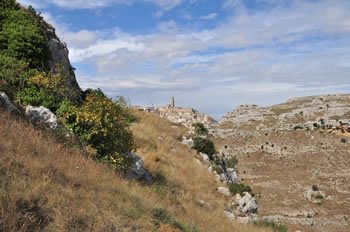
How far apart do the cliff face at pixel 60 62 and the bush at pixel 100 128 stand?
1334 mm

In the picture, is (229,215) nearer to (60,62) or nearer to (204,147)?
(60,62)

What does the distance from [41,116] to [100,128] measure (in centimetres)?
174

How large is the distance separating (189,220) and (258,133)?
57.8 meters

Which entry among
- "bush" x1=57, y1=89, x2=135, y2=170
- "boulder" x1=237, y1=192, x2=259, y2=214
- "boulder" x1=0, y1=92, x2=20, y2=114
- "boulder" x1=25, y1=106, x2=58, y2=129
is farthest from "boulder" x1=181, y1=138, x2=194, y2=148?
"boulder" x1=0, y1=92, x2=20, y2=114

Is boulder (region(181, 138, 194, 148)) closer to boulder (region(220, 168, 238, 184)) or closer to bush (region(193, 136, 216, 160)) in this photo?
Result: bush (region(193, 136, 216, 160))

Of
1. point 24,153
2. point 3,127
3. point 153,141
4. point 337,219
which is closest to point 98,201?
point 24,153

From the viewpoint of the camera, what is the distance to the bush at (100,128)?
11.4 meters

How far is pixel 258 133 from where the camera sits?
6675cm

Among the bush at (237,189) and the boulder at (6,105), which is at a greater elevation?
the boulder at (6,105)

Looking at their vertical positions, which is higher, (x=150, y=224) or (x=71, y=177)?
(x=71, y=177)

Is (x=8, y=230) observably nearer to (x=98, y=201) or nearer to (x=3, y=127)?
(x=98, y=201)

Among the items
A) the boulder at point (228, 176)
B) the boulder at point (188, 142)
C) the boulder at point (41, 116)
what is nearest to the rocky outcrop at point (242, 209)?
the boulder at point (228, 176)

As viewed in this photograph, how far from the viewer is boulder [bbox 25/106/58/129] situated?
10539mm

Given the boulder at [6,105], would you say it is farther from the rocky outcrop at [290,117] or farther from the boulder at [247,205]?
the rocky outcrop at [290,117]
